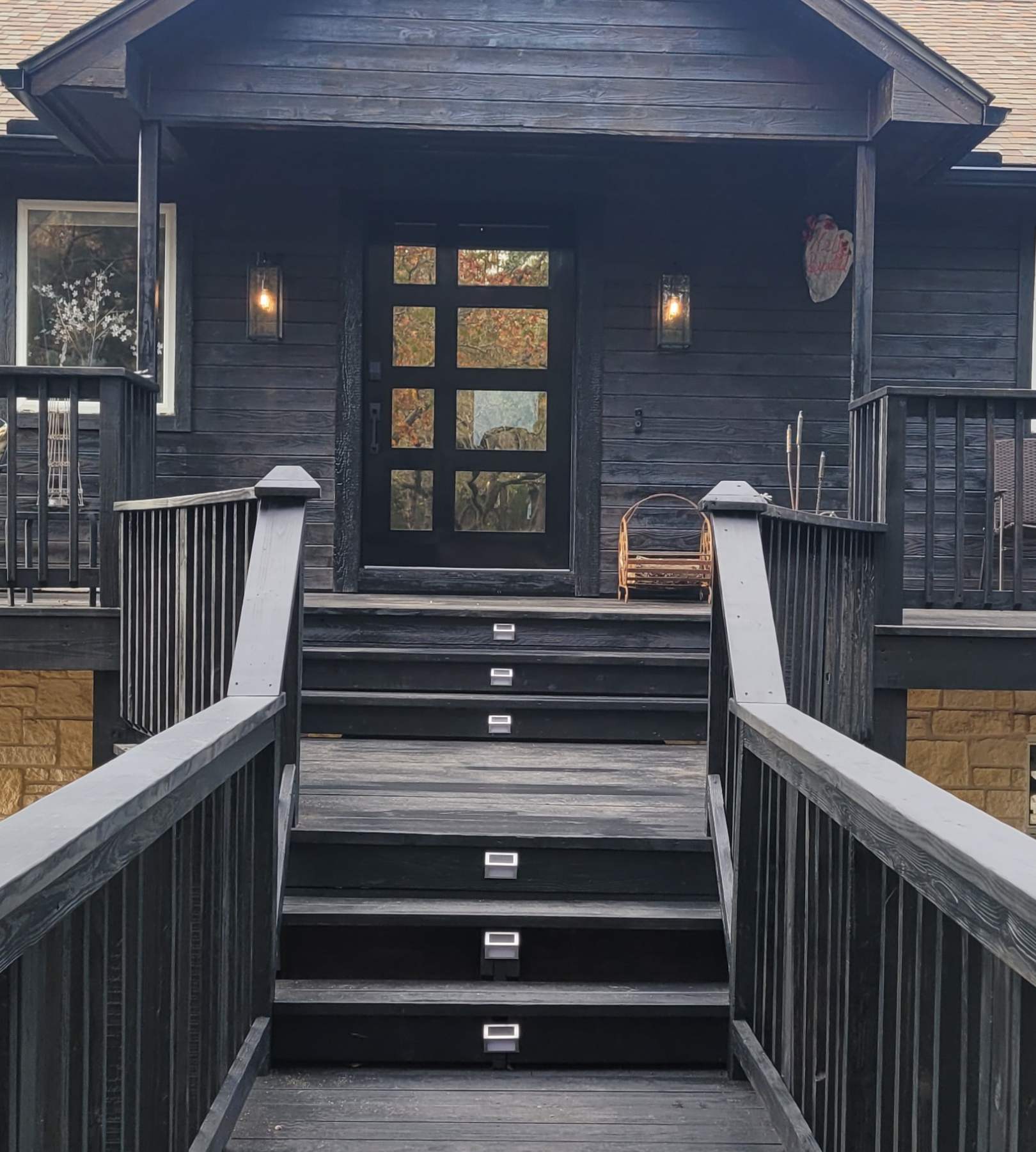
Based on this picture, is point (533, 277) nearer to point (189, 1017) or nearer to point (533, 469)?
point (533, 469)

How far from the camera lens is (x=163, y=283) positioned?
636 centimetres

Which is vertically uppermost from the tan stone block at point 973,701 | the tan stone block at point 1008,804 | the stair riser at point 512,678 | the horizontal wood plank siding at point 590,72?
the horizontal wood plank siding at point 590,72

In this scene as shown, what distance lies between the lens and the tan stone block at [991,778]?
596 centimetres

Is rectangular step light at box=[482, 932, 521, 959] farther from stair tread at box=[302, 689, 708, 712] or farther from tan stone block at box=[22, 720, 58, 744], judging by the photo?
tan stone block at box=[22, 720, 58, 744]

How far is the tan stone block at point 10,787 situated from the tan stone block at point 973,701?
185 inches

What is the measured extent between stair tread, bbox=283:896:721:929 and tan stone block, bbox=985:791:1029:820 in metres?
3.54

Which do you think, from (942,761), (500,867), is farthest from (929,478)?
(500,867)

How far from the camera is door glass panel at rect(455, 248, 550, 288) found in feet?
21.2

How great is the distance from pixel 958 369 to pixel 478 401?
8.97ft

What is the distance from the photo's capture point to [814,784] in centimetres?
194

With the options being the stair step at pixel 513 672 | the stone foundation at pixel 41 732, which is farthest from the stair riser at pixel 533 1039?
the stone foundation at pixel 41 732

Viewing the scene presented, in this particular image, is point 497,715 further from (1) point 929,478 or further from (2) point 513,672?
(1) point 929,478

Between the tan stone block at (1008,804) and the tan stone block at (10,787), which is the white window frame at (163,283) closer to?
the tan stone block at (10,787)

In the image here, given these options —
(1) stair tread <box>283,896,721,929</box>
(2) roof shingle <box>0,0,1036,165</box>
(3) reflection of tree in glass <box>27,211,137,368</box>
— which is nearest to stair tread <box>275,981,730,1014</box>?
(1) stair tread <box>283,896,721,929</box>
